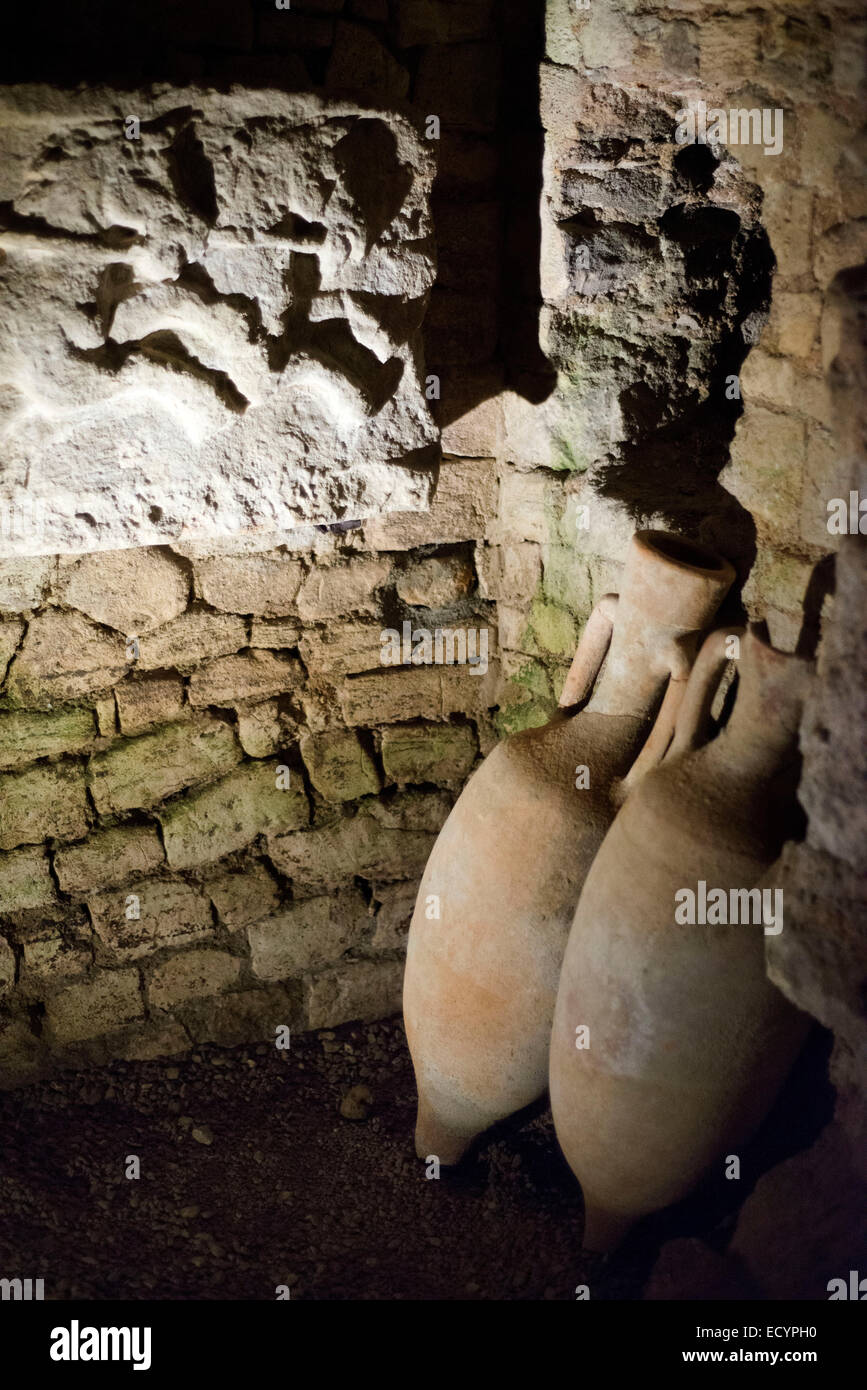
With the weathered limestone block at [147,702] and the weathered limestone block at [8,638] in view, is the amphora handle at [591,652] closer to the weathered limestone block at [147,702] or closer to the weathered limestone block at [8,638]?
the weathered limestone block at [147,702]

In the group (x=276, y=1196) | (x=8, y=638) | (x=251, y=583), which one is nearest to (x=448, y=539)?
(x=251, y=583)

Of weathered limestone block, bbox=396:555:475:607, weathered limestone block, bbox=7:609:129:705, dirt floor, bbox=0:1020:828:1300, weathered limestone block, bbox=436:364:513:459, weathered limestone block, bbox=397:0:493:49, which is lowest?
dirt floor, bbox=0:1020:828:1300

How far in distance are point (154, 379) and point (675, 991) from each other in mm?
1416

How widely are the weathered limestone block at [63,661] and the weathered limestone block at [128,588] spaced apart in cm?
4

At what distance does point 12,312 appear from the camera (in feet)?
5.65

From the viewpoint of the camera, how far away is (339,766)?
2676 millimetres

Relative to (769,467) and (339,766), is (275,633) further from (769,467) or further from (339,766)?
(769,467)

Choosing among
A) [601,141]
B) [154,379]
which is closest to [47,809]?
[154,379]

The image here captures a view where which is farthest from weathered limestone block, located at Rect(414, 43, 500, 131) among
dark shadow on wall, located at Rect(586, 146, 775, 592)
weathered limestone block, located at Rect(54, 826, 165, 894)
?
weathered limestone block, located at Rect(54, 826, 165, 894)

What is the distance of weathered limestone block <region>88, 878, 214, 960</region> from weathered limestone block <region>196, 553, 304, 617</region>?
73 cm

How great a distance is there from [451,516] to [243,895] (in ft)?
3.69

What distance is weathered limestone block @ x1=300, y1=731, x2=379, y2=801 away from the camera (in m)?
2.65

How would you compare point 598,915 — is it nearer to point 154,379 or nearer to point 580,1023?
point 580,1023

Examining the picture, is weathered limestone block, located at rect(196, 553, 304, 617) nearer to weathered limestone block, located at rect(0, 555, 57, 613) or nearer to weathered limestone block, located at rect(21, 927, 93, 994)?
weathered limestone block, located at rect(0, 555, 57, 613)
